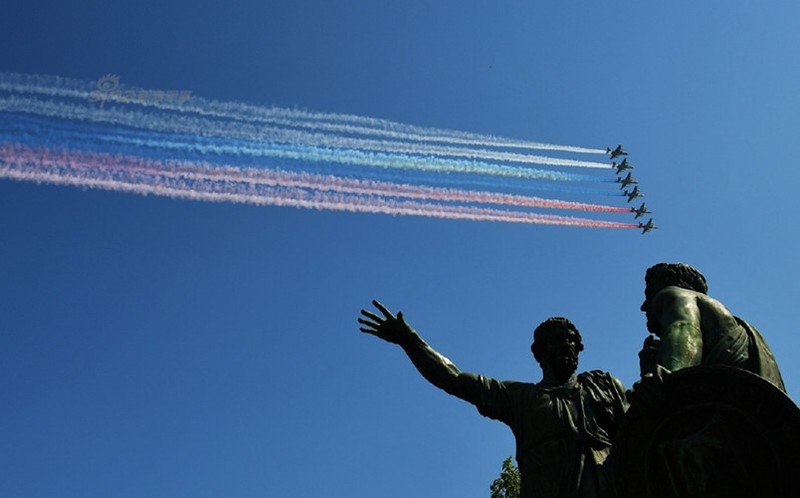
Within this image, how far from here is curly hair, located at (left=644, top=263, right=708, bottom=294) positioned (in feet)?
25.2

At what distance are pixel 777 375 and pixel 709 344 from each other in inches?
24.4

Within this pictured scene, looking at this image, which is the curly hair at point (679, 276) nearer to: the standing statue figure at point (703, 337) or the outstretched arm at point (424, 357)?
the standing statue figure at point (703, 337)

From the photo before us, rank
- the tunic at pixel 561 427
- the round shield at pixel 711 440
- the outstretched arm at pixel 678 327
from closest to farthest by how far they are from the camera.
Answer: the round shield at pixel 711 440 → the outstretched arm at pixel 678 327 → the tunic at pixel 561 427

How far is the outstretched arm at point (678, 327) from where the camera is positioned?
6.39m

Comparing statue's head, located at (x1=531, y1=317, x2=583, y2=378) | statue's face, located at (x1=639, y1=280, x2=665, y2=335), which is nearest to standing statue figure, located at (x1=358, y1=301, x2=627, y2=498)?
statue's head, located at (x1=531, y1=317, x2=583, y2=378)

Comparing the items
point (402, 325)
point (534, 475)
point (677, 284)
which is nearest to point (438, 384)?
point (402, 325)

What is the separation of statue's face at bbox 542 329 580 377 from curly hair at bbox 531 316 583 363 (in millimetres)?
41

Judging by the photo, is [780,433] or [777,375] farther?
[777,375]

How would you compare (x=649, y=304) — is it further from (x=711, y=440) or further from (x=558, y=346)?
(x=711, y=440)

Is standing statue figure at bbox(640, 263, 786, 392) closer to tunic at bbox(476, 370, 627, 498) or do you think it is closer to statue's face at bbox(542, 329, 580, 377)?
tunic at bbox(476, 370, 627, 498)

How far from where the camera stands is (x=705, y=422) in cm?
564

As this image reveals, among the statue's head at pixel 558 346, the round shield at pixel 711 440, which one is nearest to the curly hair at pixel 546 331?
the statue's head at pixel 558 346

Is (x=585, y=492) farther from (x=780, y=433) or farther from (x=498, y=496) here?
(x=498, y=496)

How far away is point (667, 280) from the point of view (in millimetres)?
7727
